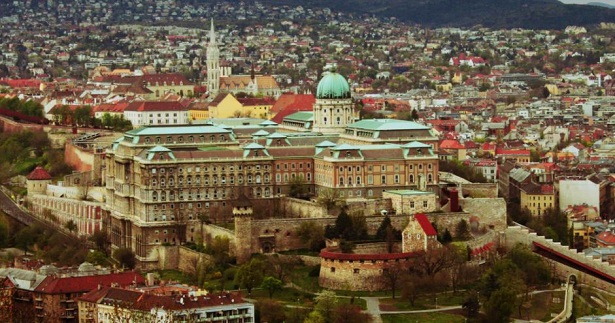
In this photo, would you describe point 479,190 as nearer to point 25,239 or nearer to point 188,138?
point 188,138

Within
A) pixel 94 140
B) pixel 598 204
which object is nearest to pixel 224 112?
pixel 94 140

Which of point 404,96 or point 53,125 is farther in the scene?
point 404,96

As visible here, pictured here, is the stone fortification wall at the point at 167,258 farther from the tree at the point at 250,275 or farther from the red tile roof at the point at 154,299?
the red tile roof at the point at 154,299

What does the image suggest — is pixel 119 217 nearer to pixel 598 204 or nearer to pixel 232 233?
pixel 232 233

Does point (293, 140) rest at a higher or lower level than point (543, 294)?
higher

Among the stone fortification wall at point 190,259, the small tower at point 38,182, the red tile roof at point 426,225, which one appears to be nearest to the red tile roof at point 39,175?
the small tower at point 38,182

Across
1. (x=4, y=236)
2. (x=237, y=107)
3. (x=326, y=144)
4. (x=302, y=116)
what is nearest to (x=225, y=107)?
(x=237, y=107)

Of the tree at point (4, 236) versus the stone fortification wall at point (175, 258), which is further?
the tree at point (4, 236)
